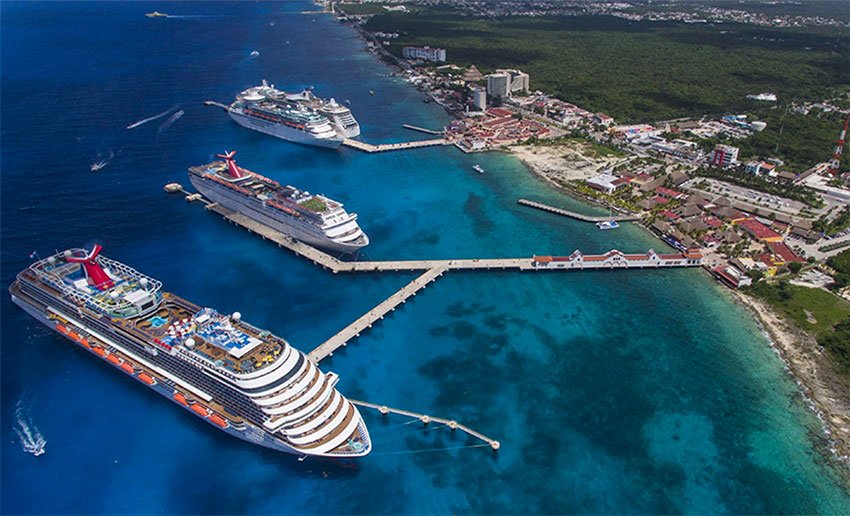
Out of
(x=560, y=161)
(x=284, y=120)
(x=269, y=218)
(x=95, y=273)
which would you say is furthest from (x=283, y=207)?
(x=560, y=161)

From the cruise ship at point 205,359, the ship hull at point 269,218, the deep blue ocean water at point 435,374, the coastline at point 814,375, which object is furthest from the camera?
the ship hull at point 269,218

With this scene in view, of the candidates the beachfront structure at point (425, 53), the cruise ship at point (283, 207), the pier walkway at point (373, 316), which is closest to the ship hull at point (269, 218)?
the cruise ship at point (283, 207)

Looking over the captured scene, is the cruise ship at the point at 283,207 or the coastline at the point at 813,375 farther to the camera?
Answer: the cruise ship at the point at 283,207

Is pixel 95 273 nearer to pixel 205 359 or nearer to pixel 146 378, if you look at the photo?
pixel 146 378

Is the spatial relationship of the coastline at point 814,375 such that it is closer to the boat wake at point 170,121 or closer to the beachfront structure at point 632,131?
the beachfront structure at point 632,131

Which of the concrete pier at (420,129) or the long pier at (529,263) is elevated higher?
the concrete pier at (420,129)

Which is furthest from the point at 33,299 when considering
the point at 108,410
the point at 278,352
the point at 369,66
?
the point at 369,66

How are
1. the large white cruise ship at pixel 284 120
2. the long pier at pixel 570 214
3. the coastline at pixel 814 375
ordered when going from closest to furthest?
the coastline at pixel 814 375 < the long pier at pixel 570 214 < the large white cruise ship at pixel 284 120

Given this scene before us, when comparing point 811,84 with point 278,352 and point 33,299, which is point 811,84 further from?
Result: point 33,299
